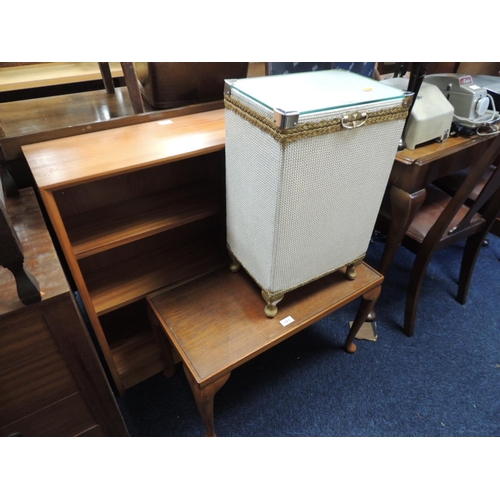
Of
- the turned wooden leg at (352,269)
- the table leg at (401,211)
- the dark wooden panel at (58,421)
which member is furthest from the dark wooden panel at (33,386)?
the table leg at (401,211)

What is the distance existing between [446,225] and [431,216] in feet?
0.66

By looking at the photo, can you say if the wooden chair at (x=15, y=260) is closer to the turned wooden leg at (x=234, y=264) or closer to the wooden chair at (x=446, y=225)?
the turned wooden leg at (x=234, y=264)

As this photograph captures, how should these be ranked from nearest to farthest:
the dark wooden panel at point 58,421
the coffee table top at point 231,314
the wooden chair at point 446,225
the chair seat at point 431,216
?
the dark wooden panel at point 58,421 < the coffee table top at point 231,314 < the wooden chair at point 446,225 < the chair seat at point 431,216

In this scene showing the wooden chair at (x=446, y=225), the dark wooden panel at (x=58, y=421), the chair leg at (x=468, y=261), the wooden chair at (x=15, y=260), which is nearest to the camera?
the wooden chair at (x=15, y=260)

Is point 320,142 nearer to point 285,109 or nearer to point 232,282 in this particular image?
point 285,109

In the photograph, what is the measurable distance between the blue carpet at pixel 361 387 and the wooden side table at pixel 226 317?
0.84ft

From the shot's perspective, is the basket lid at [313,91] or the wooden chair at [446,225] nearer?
the basket lid at [313,91]

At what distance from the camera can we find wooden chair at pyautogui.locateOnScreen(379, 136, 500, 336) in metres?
1.24

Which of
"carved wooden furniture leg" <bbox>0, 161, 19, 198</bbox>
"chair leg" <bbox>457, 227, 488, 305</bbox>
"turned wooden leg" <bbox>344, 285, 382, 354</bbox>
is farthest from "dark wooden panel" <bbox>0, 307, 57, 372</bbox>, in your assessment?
"chair leg" <bbox>457, 227, 488, 305</bbox>

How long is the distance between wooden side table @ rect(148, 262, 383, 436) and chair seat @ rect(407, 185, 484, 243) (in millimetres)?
334

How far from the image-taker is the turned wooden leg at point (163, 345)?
1.12 m

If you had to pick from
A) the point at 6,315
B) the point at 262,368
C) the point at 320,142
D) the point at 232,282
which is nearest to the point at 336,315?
the point at 262,368

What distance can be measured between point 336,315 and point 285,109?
115cm

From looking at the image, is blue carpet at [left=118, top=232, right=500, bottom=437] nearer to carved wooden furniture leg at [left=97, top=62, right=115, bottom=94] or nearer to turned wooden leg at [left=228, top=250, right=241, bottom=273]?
turned wooden leg at [left=228, top=250, right=241, bottom=273]
